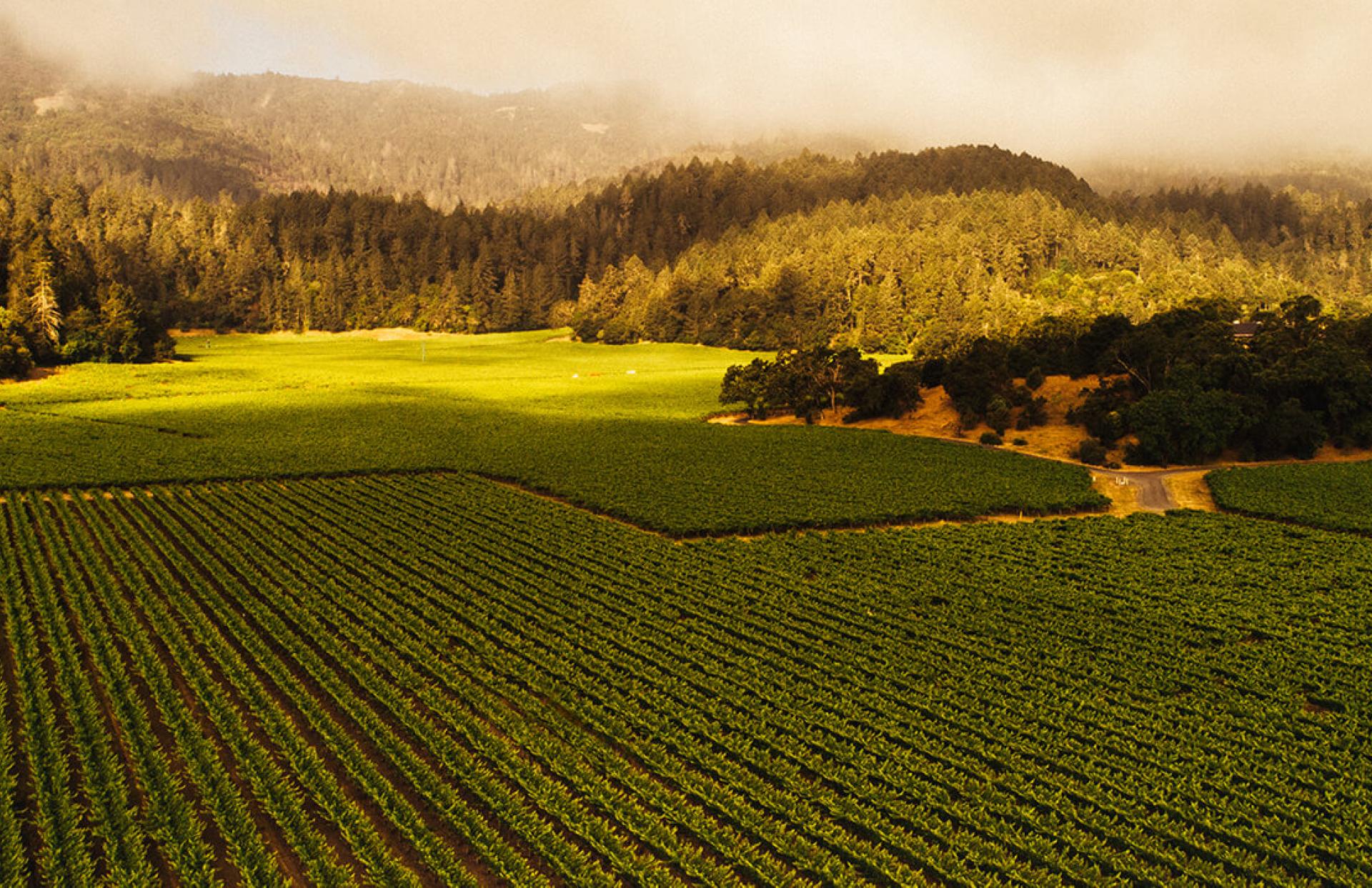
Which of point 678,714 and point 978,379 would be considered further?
point 978,379

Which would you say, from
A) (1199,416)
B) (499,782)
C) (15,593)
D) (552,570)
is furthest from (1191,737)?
(1199,416)

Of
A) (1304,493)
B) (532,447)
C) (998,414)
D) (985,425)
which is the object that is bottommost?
(1304,493)

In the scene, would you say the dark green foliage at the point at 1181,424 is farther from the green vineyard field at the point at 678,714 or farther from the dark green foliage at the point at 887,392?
the green vineyard field at the point at 678,714

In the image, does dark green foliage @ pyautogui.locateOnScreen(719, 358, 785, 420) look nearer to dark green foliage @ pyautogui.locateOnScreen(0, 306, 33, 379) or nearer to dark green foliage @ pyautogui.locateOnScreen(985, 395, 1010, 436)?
dark green foliage @ pyautogui.locateOnScreen(985, 395, 1010, 436)

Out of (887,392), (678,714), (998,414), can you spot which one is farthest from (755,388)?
(678,714)

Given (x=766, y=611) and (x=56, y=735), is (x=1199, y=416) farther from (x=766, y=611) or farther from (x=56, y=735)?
(x=56, y=735)

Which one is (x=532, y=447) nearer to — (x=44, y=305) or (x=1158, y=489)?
(x=1158, y=489)

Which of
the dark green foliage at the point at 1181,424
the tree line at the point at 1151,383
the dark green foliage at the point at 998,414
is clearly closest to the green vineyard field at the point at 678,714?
the dark green foliage at the point at 1181,424
